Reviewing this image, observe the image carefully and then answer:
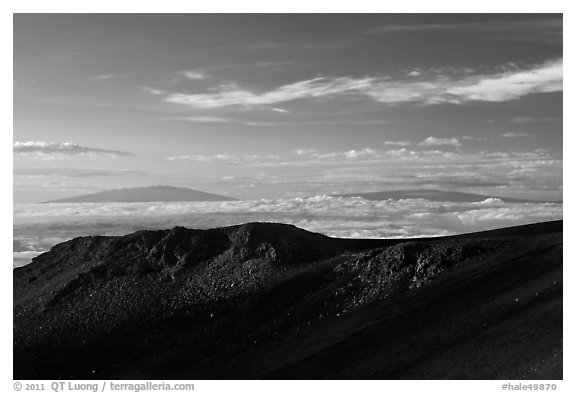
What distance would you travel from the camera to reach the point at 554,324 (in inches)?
1655

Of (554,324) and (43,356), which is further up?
(554,324)

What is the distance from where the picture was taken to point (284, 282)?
59.0 metres

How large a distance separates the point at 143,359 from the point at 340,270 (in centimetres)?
1904

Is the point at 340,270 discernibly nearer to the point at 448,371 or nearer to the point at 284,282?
the point at 284,282

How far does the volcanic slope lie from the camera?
4353 cm

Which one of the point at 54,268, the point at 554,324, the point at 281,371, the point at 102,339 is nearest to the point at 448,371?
the point at 554,324

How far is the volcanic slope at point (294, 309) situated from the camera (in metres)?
43.5

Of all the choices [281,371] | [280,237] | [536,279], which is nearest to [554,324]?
[536,279]

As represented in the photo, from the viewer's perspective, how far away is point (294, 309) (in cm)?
5466

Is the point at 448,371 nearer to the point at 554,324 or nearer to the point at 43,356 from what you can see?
the point at 554,324

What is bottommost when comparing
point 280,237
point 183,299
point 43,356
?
point 43,356
